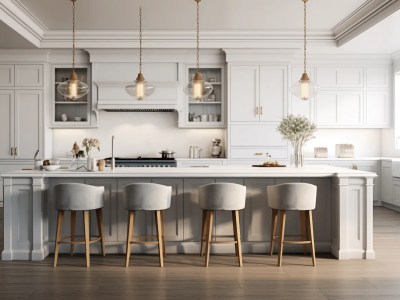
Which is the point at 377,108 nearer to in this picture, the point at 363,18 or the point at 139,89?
the point at 363,18

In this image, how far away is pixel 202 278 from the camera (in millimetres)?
4195

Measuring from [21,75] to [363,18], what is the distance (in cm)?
532

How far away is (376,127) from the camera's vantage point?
8695mm

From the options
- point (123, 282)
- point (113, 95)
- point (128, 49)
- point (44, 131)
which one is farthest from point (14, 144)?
point (123, 282)

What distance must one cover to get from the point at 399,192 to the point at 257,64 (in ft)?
10.0

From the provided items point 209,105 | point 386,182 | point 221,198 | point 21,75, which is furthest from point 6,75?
point 386,182

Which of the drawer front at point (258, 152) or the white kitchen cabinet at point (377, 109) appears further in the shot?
the white kitchen cabinet at point (377, 109)

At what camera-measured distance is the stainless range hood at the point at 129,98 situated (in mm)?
8023

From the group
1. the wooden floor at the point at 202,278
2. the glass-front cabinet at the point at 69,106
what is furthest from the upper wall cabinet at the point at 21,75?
the wooden floor at the point at 202,278

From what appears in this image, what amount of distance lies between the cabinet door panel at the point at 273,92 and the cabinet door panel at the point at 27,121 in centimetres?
363

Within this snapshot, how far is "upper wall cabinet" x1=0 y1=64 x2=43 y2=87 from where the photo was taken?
8.15 metres

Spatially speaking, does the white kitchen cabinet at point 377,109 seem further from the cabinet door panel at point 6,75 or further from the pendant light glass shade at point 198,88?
the cabinet door panel at point 6,75

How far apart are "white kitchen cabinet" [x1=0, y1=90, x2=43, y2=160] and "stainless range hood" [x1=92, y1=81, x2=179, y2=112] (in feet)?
3.45

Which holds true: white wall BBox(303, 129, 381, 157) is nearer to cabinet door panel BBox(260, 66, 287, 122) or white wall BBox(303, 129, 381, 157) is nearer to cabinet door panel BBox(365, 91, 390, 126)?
cabinet door panel BBox(365, 91, 390, 126)
